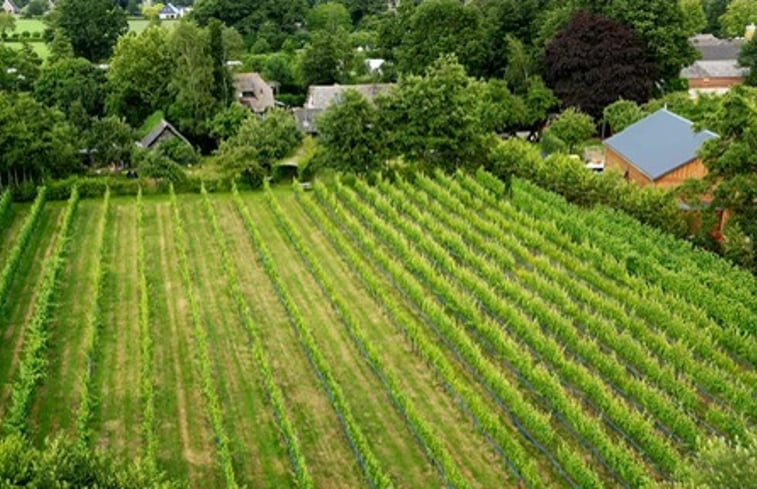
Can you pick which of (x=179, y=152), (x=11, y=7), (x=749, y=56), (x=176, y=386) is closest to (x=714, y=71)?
(x=749, y=56)

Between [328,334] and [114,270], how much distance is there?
→ 31.6ft

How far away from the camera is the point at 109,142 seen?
151 ft

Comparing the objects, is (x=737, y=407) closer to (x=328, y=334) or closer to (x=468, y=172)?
(x=328, y=334)

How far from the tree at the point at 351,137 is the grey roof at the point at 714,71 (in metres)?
36.5

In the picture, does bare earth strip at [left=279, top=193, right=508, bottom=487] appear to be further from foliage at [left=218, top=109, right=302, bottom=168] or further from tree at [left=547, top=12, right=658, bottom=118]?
tree at [left=547, top=12, right=658, bottom=118]

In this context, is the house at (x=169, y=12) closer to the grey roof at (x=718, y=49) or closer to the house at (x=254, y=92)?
the house at (x=254, y=92)

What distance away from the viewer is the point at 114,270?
95.2 ft

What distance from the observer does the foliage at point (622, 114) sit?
A: 46.4 metres

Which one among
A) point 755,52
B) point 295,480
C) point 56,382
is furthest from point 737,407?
point 755,52

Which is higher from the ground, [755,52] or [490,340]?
[755,52]

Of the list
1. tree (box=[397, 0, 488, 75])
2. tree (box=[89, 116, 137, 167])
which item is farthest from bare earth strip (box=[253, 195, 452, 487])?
tree (box=[397, 0, 488, 75])

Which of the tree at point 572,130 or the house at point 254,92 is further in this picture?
the house at point 254,92

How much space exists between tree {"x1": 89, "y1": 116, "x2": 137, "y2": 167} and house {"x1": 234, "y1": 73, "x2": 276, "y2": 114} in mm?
16258

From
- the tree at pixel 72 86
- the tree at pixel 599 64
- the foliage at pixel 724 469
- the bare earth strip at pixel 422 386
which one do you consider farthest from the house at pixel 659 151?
the tree at pixel 72 86
